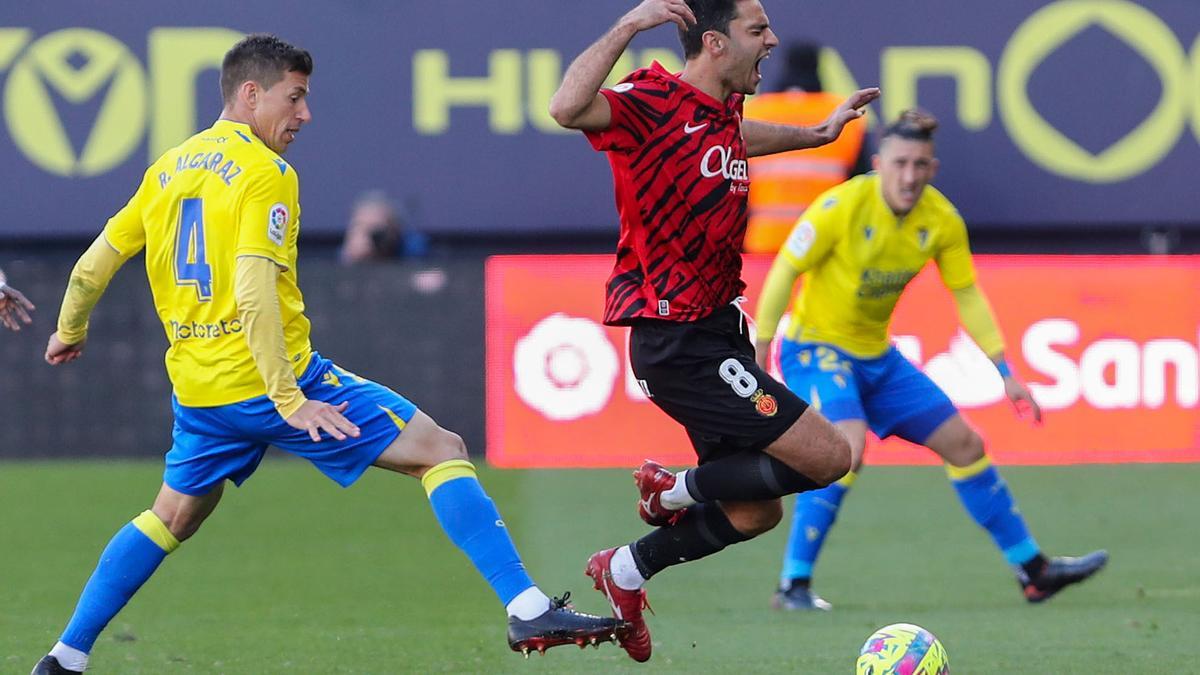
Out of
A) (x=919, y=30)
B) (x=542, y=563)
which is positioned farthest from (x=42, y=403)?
(x=919, y=30)

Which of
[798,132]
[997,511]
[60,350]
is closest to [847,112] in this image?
[798,132]

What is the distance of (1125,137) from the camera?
14.8 metres

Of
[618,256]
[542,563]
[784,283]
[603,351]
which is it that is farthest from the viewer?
[603,351]

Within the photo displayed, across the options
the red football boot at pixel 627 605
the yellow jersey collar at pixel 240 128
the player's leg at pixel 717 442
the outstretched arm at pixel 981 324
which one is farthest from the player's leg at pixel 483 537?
the outstretched arm at pixel 981 324

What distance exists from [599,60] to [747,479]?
1428 millimetres

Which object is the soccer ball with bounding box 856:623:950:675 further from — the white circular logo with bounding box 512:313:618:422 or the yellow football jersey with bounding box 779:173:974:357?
the white circular logo with bounding box 512:313:618:422

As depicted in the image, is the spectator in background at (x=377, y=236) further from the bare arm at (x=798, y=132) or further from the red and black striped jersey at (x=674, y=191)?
the red and black striped jersey at (x=674, y=191)

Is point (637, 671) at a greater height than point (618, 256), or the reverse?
point (618, 256)

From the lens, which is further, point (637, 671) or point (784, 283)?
Result: point (784, 283)

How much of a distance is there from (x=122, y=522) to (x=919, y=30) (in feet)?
23.1

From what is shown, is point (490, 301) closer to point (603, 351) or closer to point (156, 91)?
point (603, 351)

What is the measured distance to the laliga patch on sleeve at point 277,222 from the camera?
5707 millimetres

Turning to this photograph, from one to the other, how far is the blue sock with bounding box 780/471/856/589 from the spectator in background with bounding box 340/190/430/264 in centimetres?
615

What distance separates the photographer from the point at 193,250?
590 cm
